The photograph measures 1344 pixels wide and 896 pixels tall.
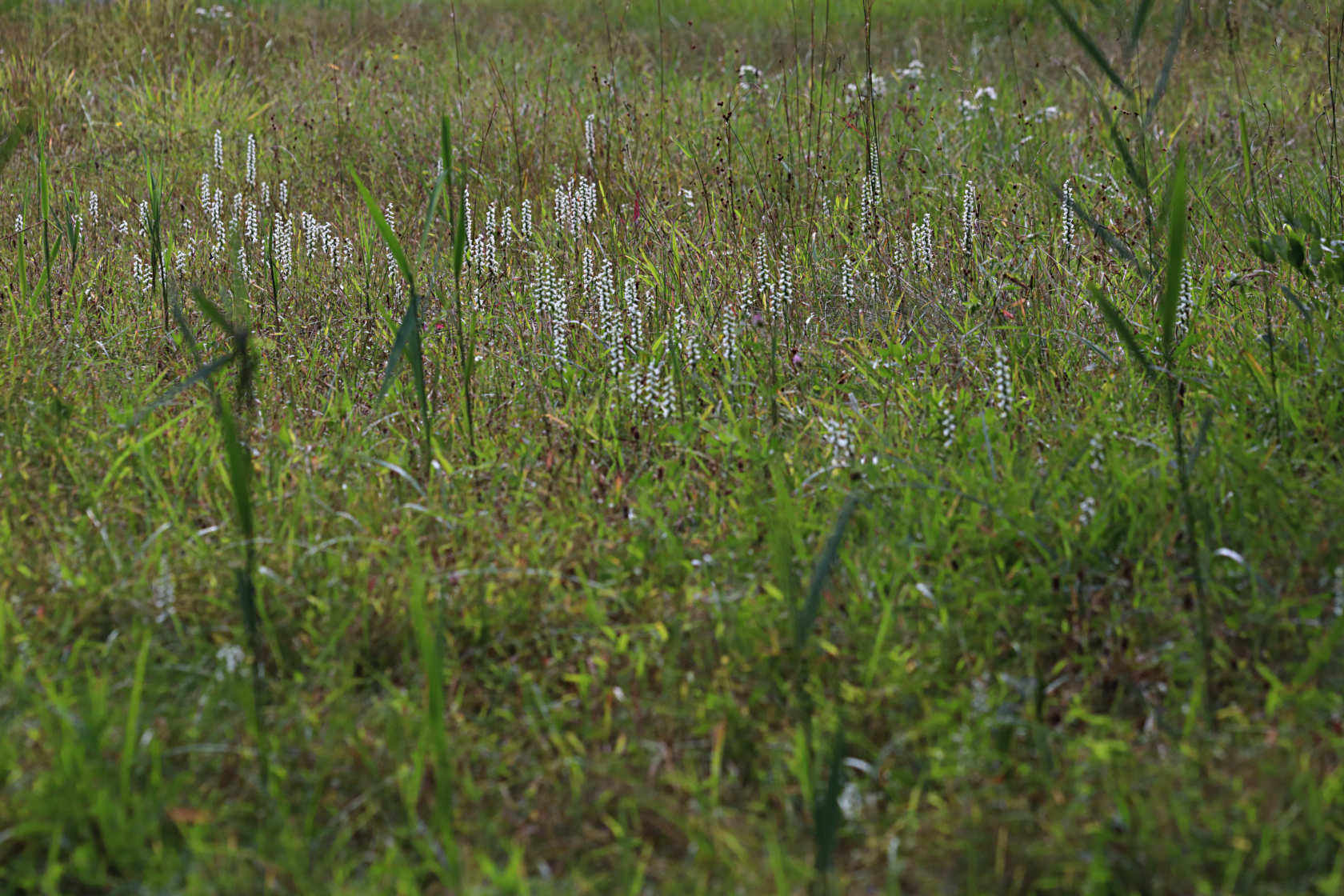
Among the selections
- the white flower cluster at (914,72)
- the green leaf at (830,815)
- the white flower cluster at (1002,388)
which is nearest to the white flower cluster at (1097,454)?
the white flower cluster at (1002,388)

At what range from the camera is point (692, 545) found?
1.92 m

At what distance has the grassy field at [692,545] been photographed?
1354 millimetres

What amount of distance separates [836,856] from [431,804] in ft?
1.62

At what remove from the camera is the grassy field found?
4.44 ft

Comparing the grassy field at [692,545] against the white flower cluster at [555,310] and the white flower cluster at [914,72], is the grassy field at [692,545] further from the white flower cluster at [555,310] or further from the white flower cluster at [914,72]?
the white flower cluster at [914,72]

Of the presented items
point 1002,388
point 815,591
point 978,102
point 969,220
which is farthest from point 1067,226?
point 815,591

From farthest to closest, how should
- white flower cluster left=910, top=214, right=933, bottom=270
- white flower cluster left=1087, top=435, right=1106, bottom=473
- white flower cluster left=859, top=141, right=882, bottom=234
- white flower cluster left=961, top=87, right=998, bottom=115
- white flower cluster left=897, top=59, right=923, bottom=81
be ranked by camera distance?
white flower cluster left=897, top=59, right=923, bottom=81, white flower cluster left=961, top=87, right=998, bottom=115, white flower cluster left=859, top=141, right=882, bottom=234, white flower cluster left=910, top=214, right=933, bottom=270, white flower cluster left=1087, top=435, right=1106, bottom=473

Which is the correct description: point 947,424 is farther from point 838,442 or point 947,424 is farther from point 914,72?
point 914,72

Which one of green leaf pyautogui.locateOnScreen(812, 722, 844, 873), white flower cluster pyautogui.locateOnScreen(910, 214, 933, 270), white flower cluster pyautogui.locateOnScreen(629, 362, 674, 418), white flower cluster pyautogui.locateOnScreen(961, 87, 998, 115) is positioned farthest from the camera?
white flower cluster pyautogui.locateOnScreen(961, 87, 998, 115)

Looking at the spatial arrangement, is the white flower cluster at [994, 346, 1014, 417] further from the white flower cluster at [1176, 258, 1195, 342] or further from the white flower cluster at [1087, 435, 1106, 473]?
the white flower cluster at [1176, 258, 1195, 342]

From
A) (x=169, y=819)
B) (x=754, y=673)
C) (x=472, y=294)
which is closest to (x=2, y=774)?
(x=169, y=819)

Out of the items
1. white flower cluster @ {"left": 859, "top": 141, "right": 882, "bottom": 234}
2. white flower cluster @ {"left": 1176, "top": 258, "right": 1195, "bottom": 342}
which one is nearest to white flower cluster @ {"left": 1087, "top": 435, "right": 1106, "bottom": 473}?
white flower cluster @ {"left": 1176, "top": 258, "right": 1195, "bottom": 342}

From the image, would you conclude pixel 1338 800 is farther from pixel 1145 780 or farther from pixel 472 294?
pixel 472 294

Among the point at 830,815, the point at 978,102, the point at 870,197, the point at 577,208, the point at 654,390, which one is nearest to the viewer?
the point at 830,815
